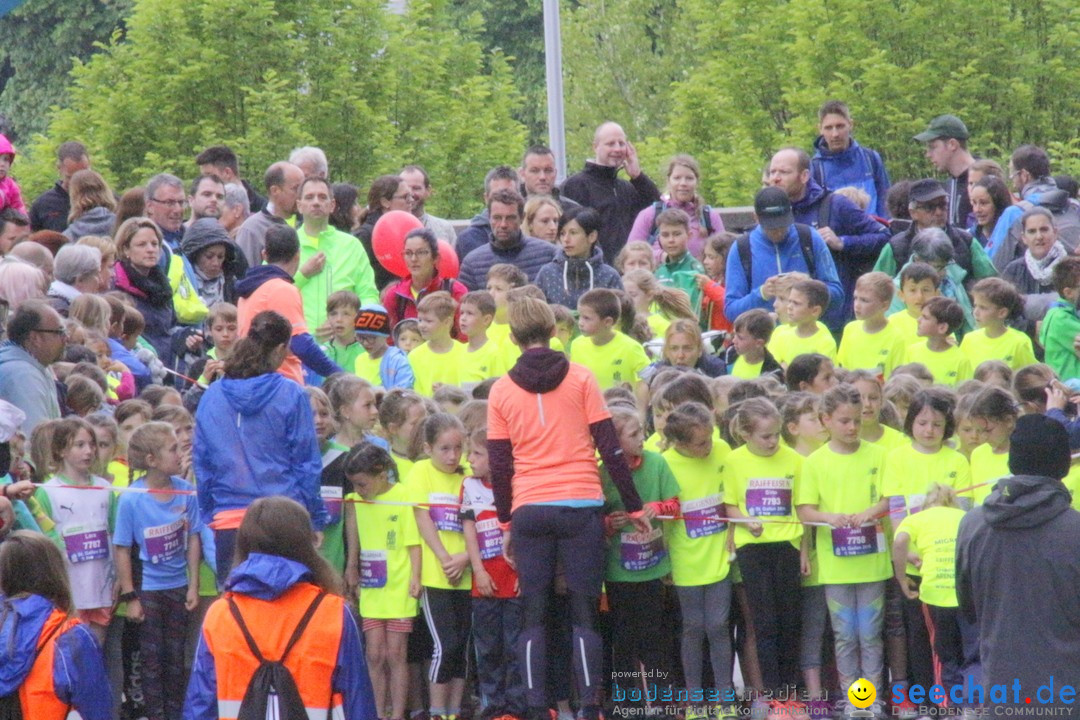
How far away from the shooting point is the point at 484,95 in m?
27.0

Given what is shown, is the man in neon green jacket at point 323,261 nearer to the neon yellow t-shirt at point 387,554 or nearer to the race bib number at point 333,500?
the race bib number at point 333,500

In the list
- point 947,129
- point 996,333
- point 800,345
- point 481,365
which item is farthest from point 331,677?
point 947,129

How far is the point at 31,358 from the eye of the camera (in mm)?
9914

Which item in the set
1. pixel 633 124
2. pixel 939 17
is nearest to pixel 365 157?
pixel 939 17

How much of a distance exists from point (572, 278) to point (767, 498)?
353cm

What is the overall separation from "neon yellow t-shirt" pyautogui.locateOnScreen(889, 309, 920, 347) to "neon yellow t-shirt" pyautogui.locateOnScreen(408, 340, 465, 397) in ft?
9.93

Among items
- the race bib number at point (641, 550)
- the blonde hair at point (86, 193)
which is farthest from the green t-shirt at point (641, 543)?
the blonde hair at point (86, 193)

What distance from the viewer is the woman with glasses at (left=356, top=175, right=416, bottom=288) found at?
578 inches

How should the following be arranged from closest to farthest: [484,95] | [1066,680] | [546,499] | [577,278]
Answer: [1066,680]
[546,499]
[577,278]
[484,95]

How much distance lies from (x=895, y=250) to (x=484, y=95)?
546 inches

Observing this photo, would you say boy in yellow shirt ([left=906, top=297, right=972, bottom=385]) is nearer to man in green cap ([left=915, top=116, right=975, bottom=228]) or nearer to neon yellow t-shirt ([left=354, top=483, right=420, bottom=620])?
man in green cap ([left=915, top=116, right=975, bottom=228])

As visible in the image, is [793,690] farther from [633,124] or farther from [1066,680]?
[633,124]

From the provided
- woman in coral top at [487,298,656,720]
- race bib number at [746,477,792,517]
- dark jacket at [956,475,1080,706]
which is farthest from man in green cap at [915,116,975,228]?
dark jacket at [956,475,1080,706]

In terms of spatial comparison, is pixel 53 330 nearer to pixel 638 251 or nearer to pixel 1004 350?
pixel 638 251
